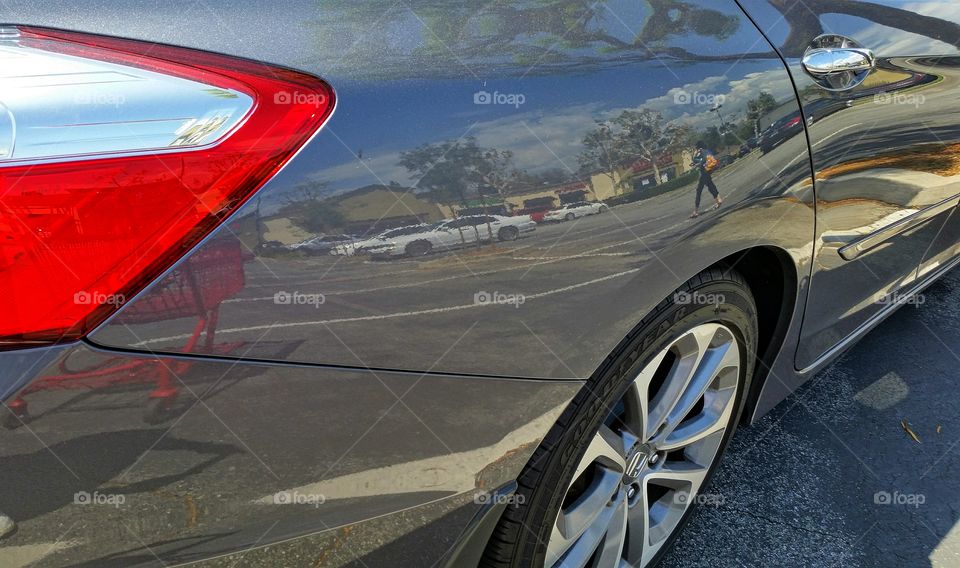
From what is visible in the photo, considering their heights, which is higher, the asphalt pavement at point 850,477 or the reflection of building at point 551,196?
the reflection of building at point 551,196

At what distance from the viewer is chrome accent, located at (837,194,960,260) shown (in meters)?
2.17

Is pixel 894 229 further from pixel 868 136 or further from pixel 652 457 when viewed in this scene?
pixel 652 457

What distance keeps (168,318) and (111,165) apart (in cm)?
22

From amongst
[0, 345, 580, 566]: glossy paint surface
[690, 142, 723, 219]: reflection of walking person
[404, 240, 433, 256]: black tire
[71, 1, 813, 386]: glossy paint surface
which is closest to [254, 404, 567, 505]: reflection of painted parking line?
[0, 345, 580, 566]: glossy paint surface

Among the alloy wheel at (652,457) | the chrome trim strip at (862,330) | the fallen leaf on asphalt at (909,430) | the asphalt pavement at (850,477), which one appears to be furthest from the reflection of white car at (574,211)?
the fallen leaf on asphalt at (909,430)

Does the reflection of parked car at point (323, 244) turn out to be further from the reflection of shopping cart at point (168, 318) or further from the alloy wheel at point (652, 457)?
the alloy wheel at point (652, 457)

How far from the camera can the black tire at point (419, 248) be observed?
47.2 inches

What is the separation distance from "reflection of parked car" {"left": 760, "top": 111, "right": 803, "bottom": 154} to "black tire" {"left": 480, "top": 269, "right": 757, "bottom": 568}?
0.32m

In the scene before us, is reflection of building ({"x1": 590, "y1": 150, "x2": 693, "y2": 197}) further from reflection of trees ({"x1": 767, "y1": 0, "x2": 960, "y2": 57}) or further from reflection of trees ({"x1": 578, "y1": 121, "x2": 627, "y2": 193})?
reflection of trees ({"x1": 767, "y1": 0, "x2": 960, "y2": 57})

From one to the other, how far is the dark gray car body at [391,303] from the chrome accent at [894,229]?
563 millimetres

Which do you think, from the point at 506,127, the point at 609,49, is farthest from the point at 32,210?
the point at 609,49

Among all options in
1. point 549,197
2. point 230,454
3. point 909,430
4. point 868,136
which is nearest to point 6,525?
point 230,454

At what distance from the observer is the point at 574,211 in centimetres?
138

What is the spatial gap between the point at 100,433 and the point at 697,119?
124cm
